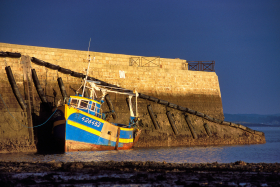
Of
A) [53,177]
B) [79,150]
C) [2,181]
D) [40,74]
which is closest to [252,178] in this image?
[53,177]

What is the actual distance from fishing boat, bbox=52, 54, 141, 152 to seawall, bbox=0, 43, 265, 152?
186 centimetres

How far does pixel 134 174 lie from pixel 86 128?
345 inches

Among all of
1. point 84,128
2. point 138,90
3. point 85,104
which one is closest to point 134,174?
point 84,128

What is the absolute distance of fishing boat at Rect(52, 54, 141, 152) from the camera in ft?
69.1

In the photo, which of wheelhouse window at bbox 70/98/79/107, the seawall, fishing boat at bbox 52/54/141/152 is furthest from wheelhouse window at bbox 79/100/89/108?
the seawall

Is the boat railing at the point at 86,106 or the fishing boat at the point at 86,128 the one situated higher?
the boat railing at the point at 86,106

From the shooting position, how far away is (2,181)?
37.8ft

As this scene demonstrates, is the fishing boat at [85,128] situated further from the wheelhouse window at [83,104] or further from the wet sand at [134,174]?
the wet sand at [134,174]

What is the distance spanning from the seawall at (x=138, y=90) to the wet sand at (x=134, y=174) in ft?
22.9

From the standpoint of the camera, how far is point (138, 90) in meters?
29.2

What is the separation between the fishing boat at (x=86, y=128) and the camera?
69.1ft

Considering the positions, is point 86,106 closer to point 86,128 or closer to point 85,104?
point 85,104

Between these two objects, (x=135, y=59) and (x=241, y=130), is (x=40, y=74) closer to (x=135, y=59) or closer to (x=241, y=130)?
(x=135, y=59)

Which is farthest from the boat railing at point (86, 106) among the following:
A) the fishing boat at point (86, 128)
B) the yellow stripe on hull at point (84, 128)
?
the yellow stripe on hull at point (84, 128)
